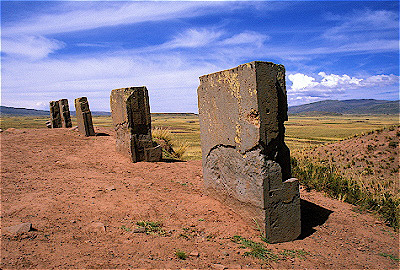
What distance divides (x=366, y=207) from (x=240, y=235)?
3303mm

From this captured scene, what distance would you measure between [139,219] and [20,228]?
1428 mm

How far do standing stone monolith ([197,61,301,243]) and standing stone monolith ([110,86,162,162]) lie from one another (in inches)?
141

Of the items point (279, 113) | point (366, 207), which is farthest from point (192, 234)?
point (366, 207)

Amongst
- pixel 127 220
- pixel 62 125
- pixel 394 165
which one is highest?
pixel 62 125

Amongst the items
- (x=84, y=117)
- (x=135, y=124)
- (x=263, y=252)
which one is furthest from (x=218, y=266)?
(x=84, y=117)

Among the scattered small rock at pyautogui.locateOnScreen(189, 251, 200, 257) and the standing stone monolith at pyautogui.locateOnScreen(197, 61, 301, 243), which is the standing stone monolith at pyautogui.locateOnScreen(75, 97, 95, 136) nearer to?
the standing stone monolith at pyautogui.locateOnScreen(197, 61, 301, 243)

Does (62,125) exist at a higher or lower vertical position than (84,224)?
higher

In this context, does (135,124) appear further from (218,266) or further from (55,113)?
(55,113)

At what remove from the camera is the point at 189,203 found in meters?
4.62

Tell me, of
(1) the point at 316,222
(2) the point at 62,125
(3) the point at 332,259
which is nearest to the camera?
(3) the point at 332,259

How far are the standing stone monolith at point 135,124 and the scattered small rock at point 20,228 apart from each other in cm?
414

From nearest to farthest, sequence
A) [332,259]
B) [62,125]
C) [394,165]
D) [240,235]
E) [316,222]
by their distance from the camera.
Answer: [332,259] → [240,235] → [316,222] → [394,165] → [62,125]

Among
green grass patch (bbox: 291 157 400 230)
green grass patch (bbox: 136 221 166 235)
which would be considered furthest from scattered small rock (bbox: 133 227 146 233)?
green grass patch (bbox: 291 157 400 230)

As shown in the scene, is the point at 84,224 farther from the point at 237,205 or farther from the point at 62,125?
the point at 62,125
